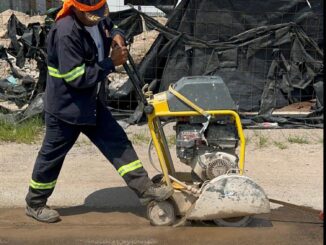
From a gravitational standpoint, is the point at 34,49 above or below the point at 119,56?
below

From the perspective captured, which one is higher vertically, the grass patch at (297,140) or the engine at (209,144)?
the engine at (209,144)

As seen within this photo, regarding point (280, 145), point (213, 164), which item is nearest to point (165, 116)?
point (213, 164)

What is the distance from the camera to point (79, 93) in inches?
160

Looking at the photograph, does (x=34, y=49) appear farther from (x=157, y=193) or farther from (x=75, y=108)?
(x=157, y=193)

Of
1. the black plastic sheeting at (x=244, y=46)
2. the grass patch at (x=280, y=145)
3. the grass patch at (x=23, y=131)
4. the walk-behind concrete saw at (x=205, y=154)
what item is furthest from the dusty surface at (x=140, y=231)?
the black plastic sheeting at (x=244, y=46)

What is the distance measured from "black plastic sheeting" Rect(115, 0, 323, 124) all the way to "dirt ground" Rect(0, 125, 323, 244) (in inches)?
44.2

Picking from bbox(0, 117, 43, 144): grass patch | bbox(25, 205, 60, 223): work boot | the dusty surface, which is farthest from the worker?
bbox(0, 117, 43, 144): grass patch

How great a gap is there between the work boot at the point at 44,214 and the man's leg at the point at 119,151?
24.6 inches

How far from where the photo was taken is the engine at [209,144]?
4105mm

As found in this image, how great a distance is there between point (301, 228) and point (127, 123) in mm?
3799

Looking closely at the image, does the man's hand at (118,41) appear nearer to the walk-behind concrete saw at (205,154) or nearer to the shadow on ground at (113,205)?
the walk-behind concrete saw at (205,154)

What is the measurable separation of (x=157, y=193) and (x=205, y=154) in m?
0.46

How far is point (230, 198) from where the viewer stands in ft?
13.0

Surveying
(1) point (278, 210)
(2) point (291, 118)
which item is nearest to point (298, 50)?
(2) point (291, 118)
